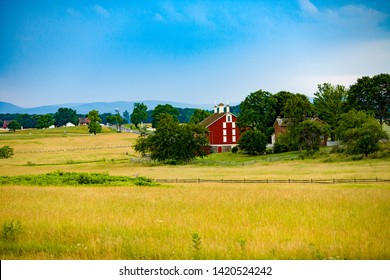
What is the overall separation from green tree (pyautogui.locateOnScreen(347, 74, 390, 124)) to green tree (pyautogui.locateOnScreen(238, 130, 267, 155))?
38948 millimetres

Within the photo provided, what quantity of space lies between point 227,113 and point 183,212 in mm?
59475

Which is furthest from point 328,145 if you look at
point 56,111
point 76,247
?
point 76,247

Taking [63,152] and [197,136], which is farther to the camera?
[197,136]

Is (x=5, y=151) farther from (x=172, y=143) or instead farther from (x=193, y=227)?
(x=172, y=143)

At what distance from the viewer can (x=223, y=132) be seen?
71.0m

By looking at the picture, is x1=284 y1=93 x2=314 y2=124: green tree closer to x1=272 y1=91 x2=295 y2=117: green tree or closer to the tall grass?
x1=272 y1=91 x2=295 y2=117: green tree

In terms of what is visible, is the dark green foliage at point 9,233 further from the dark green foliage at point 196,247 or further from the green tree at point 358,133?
the green tree at point 358,133

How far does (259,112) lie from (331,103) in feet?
80.9

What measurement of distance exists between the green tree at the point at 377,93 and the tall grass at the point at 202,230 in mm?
4133

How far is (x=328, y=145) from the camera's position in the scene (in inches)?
2269

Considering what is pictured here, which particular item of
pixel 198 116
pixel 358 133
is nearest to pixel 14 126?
pixel 358 133

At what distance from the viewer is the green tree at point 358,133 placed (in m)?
43.0
